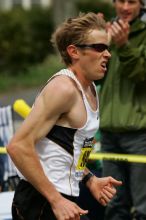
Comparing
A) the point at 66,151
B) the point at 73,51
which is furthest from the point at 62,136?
the point at 73,51

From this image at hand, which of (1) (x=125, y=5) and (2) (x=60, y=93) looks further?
(1) (x=125, y=5)

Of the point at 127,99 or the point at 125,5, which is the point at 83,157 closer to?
the point at 127,99

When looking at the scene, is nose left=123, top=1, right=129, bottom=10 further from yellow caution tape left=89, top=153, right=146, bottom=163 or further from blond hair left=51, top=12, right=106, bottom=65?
blond hair left=51, top=12, right=106, bottom=65

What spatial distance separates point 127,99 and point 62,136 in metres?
1.65

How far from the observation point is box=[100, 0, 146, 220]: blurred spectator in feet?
17.0

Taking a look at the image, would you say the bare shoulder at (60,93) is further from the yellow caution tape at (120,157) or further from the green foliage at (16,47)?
the green foliage at (16,47)

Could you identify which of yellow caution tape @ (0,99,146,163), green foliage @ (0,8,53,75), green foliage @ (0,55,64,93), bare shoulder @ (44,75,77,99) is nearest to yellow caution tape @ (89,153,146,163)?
yellow caution tape @ (0,99,146,163)

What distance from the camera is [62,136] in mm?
3703

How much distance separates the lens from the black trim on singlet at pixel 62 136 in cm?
369

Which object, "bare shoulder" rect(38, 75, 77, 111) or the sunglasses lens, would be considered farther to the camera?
the sunglasses lens

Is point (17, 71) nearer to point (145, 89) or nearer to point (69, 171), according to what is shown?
point (145, 89)

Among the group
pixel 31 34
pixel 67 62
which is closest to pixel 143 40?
pixel 67 62

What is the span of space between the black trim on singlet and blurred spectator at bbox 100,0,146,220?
1.52m

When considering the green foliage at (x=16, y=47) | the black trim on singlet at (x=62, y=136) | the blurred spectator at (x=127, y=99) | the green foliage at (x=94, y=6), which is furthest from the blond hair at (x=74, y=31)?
the green foliage at (x=94, y=6)
